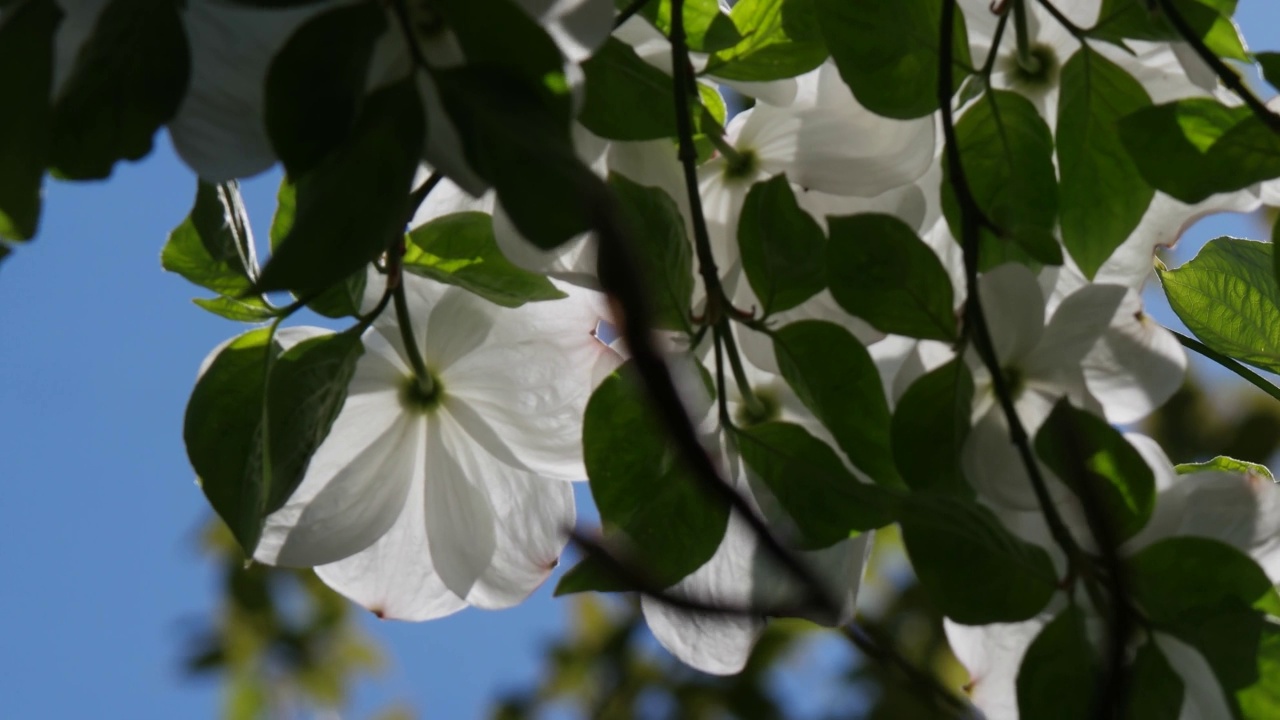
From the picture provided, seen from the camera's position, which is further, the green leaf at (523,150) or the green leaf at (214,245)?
the green leaf at (214,245)

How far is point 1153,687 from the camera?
246 mm

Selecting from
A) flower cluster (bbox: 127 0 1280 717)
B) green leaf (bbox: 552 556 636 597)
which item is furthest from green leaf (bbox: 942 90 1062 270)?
green leaf (bbox: 552 556 636 597)

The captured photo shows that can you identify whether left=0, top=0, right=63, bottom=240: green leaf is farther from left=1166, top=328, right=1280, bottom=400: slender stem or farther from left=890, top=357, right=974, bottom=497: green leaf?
left=1166, top=328, right=1280, bottom=400: slender stem

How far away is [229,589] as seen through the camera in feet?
7.25

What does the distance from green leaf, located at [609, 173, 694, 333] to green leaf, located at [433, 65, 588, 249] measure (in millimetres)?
85

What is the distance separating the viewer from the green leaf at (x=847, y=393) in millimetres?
272

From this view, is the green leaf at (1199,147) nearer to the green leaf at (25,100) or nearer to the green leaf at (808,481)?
the green leaf at (808,481)

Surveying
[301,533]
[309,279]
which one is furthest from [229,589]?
[309,279]

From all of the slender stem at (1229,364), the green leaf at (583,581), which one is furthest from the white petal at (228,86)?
the slender stem at (1229,364)

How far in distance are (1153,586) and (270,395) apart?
0.19 m

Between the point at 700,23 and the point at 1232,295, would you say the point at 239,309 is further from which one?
the point at 1232,295

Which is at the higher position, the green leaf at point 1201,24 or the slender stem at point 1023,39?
the green leaf at point 1201,24

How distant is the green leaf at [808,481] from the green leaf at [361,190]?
0.11 metres

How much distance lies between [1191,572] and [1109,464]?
3cm
